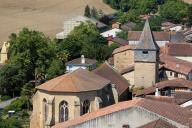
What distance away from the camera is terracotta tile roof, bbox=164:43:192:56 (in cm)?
7931

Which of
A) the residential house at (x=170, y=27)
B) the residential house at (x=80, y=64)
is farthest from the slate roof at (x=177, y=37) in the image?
the residential house at (x=80, y=64)

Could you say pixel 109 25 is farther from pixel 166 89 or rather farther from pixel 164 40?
pixel 166 89

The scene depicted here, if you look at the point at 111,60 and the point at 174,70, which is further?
the point at 111,60

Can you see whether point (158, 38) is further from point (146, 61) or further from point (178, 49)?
point (146, 61)

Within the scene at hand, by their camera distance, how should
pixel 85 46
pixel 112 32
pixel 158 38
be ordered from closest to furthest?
pixel 85 46 → pixel 158 38 → pixel 112 32

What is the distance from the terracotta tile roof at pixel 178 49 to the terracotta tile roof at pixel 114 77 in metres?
15.0

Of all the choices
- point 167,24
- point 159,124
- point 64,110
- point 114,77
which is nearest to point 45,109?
point 64,110

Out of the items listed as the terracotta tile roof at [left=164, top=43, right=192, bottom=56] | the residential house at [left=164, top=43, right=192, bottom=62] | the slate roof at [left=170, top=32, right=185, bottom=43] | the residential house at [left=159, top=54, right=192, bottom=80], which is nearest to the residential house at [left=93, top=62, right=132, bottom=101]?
the residential house at [left=159, top=54, right=192, bottom=80]

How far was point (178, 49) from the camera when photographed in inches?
3167

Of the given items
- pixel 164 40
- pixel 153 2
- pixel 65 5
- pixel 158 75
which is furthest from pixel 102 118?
pixel 65 5

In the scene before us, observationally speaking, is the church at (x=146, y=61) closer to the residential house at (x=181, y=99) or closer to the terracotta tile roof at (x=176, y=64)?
the terracotta tile roof at (x=176, y=64)

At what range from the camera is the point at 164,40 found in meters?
92.0

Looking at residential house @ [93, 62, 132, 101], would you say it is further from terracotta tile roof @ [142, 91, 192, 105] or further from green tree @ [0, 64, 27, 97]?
green tree @ [0, 64, 27, 97]

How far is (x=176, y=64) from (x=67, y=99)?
73.0 ft
